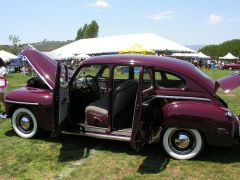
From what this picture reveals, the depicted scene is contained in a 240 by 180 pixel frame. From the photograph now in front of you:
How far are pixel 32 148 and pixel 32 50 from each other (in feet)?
6.40

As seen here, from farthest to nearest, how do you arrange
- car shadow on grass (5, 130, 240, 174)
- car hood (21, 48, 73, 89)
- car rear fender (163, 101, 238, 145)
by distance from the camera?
1. car hood (21, 48, 73, 89)
2. car shadow on grass (5, 130, 240, 174)
3. car rear fender (163, 101, 238, 145)

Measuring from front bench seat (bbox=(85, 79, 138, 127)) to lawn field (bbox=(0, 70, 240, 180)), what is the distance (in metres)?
0.52

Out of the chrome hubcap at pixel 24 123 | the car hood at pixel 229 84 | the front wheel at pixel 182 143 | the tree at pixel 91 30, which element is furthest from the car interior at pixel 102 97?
the tree at pixel 91 30

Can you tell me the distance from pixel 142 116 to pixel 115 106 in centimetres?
83

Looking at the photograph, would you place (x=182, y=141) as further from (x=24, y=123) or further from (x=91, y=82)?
(x=24, y=123)

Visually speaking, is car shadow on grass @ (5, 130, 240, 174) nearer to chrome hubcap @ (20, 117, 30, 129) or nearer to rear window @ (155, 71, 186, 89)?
chrome hubcap @ (20, 117, 30, 129)

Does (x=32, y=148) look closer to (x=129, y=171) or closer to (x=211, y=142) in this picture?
(x=129, y=171)

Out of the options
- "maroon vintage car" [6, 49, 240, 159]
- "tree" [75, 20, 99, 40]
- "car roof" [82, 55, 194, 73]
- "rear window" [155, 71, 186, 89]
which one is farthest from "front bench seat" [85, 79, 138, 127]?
"tree" [75, 20, 99, 40]

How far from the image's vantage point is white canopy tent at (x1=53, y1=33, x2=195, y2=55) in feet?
155

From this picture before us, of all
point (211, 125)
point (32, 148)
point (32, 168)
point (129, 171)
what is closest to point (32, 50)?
point (32, 148)

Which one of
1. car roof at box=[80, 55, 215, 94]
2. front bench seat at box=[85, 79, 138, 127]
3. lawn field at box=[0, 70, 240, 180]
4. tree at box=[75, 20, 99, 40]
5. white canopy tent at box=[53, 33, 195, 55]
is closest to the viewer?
lawn field at box=[0, 70, 240, 180]

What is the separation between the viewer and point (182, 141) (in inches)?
228

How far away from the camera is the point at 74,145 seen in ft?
21.9

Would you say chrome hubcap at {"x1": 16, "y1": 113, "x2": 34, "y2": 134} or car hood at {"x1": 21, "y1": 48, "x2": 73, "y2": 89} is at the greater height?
car hood at {"x1": 21, "y1": 48, "x2": 73, "y2": 89}
